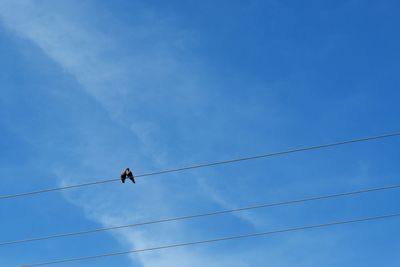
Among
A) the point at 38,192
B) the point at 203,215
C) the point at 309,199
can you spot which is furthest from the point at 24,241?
the point at 309,199

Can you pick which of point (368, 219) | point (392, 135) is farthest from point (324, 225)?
point (392, 135)

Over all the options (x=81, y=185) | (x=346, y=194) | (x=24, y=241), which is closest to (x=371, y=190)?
(x=346, y=194)

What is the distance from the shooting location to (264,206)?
23.2 metres

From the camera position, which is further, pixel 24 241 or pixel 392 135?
pixel 24 241

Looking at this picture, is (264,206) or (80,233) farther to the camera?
(80,233)

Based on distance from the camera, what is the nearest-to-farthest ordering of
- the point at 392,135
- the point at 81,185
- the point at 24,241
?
the point at 392,135, the point at 81,185, the point at 24,241

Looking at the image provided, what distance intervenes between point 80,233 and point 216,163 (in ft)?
22.7

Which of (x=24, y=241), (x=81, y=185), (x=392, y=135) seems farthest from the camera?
(x=24, y=241)

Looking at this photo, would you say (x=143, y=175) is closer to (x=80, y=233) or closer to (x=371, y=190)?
(x=80, y=233)

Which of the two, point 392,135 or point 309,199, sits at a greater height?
point 392,135

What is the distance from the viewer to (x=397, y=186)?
77.0 ft

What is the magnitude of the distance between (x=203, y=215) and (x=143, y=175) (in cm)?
306

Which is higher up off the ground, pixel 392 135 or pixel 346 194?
pixel 392 135

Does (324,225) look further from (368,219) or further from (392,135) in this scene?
(392,135)
